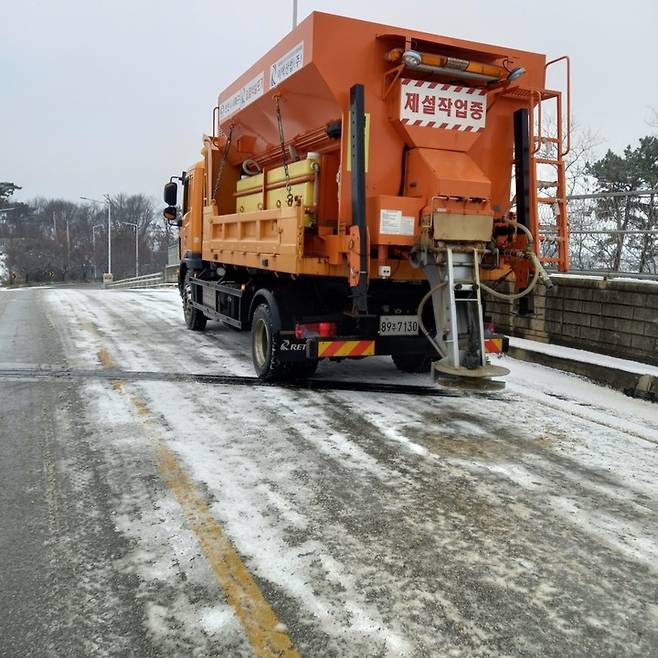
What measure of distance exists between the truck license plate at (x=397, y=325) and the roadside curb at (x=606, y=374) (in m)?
2.35

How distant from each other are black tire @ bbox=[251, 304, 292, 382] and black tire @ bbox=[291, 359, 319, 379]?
77mm

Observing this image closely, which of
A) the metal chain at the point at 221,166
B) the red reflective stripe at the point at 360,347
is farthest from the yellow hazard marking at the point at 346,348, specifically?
the metal chain at the point at 221,166

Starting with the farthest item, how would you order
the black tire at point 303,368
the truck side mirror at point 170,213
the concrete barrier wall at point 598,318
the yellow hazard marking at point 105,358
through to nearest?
the truck side mirror at point 170,213
the yellow hazard marking at point 105,358
the concrete barrier wall at point 598,318
the black tire at point 303,368

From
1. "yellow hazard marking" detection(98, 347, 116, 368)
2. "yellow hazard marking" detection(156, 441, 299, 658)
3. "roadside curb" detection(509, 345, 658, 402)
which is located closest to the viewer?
"yellow hazard marking" detection(156, 441, 299, 658)

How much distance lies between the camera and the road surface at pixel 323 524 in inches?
101

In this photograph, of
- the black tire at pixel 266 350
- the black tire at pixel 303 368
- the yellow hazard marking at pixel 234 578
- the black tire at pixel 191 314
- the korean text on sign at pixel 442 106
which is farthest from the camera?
the black tire at pixel 191 314

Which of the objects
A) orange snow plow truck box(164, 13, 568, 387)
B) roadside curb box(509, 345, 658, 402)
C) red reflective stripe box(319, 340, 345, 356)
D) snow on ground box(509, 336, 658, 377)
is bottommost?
roadside curb box(509, 345, 658, 402)

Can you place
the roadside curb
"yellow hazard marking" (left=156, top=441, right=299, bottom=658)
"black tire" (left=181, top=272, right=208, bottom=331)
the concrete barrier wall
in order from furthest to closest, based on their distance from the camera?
"black tire" (left=181, top=272, right=208, bottom=331) < the concrete barrier wall < the roadside curb < "yellow hazard marking" (left=156, top=441, right=299, bottom=658)

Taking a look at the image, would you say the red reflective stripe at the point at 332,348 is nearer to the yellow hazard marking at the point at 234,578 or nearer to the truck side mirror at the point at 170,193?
the yellow hazard marking at the point at 234,578

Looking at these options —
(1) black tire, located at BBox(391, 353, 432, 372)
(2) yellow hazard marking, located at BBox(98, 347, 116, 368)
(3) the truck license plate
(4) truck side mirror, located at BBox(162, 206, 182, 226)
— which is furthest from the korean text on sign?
(4) truck side mirror, located at BBox(162, 206, 182, 226)

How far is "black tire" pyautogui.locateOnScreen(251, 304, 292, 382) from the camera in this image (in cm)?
699

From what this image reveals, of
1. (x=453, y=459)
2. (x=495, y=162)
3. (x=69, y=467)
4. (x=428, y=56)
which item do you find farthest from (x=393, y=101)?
(x=69, y=467)

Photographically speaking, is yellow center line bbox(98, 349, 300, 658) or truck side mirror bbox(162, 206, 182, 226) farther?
truck side mirror bbox(162, 206, 182, 226)

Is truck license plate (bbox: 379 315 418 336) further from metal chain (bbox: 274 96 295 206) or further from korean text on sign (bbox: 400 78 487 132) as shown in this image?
korean text on sign (bbox: 400 78 487 132)
